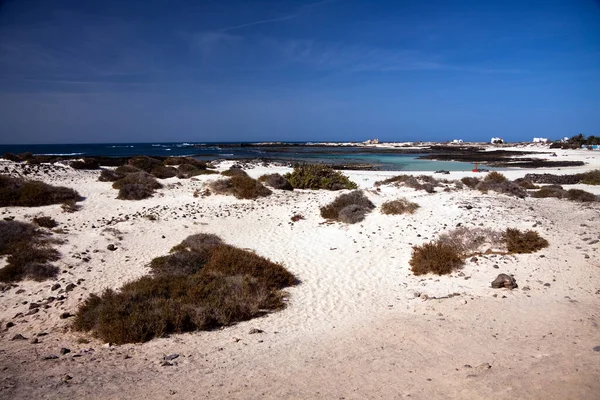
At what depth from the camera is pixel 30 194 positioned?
1483 centimetres

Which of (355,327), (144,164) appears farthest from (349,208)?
(144,164)

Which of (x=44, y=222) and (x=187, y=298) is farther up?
(x=44, y=222)

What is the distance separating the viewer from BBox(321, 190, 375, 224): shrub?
14352 millimetres

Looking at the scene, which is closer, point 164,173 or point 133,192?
point 133,192

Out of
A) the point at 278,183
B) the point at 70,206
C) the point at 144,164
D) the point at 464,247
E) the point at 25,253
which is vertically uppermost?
the point at 144,164

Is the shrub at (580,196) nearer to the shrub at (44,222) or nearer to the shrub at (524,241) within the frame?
the shrub at (524,241)

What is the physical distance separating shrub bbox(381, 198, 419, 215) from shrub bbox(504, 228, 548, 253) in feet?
14.5

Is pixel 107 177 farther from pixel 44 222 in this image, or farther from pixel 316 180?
pixel 316 180

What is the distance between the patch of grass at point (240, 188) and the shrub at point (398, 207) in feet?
21.9

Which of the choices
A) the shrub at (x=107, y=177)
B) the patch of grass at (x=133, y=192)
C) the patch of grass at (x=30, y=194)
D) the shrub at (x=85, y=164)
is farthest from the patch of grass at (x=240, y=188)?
the shrub at (x=85, y=164)

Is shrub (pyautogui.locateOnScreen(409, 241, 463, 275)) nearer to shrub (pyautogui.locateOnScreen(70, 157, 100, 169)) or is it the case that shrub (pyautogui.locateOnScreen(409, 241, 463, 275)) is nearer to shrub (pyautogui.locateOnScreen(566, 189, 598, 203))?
shrub (pyautogui.locateOnScreen(566, 189, 598, 203))

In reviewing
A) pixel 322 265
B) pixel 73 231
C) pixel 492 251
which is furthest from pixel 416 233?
pixel 73 231

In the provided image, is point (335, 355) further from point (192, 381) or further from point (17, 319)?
point (17, 319)

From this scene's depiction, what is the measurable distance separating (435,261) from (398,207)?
550cm
